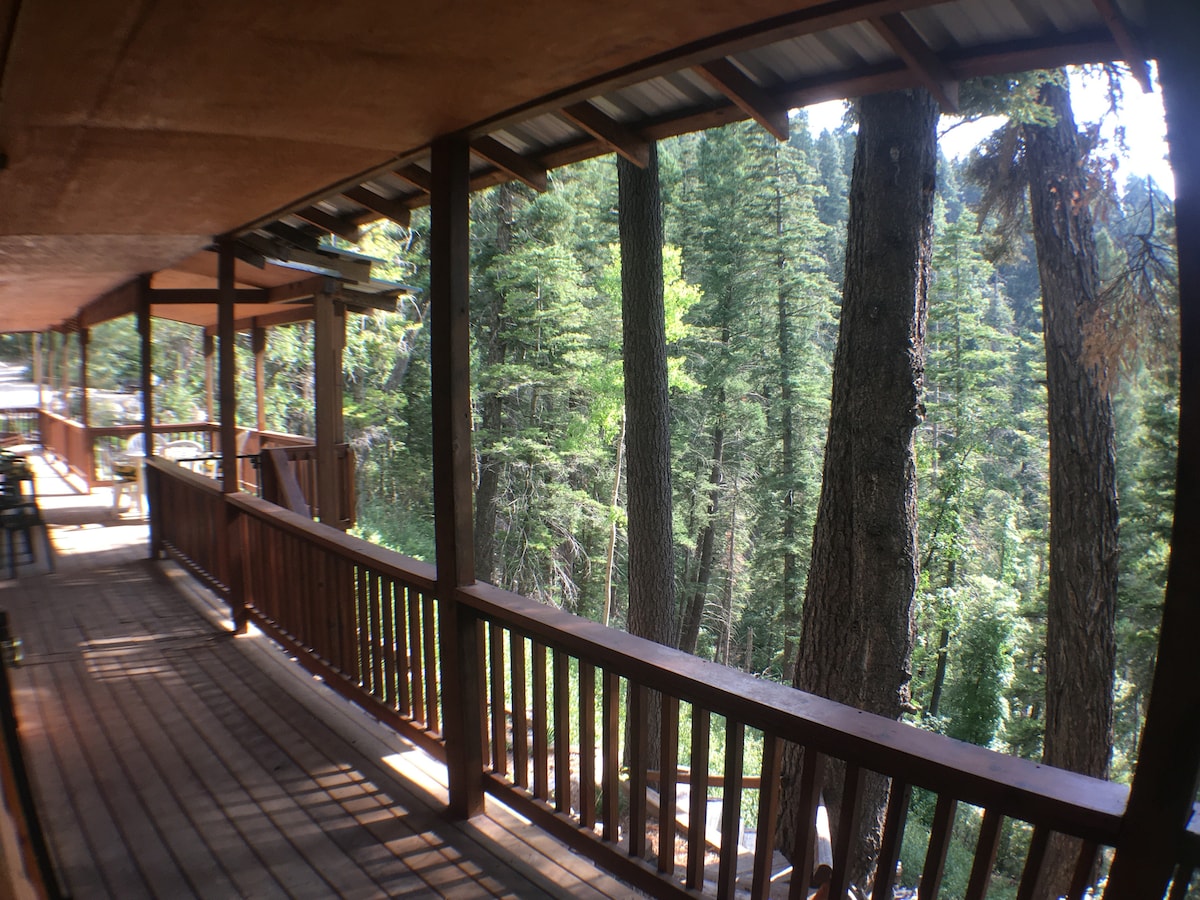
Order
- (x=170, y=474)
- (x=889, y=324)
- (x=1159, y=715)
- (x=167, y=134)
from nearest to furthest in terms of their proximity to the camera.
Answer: (x=1159, y=715), (x=167, y=134), (x=889, y=324), (x=170, y=474)

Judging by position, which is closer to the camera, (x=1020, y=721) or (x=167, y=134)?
(x=167, y=134)

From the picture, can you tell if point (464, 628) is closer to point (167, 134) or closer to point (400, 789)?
point (400, 789)

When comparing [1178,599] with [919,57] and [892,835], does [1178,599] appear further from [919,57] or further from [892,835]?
[919,57]

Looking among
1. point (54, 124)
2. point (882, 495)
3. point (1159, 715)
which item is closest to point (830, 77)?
point (1159, 715)

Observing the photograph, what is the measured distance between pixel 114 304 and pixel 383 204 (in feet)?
17.9

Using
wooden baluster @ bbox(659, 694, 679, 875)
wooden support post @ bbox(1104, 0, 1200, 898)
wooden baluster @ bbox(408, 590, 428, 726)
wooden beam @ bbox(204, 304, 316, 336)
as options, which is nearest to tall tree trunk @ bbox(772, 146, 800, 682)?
wooden beam @ bbox(204, 304, 316, 336)

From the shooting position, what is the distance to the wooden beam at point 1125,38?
1.46m

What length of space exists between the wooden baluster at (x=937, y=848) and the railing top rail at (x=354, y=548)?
209cm

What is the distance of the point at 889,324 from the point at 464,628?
3393 millimetres

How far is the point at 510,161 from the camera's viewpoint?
10.2 ft

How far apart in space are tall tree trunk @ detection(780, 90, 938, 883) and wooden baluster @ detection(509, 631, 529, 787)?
2.59 m

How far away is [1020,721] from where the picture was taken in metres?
19.5

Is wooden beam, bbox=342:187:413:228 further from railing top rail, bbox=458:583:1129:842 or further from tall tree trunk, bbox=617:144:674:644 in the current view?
tall tree trunk, bbox=617:144:674:644

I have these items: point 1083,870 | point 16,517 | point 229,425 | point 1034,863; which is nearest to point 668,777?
point 1034,863
